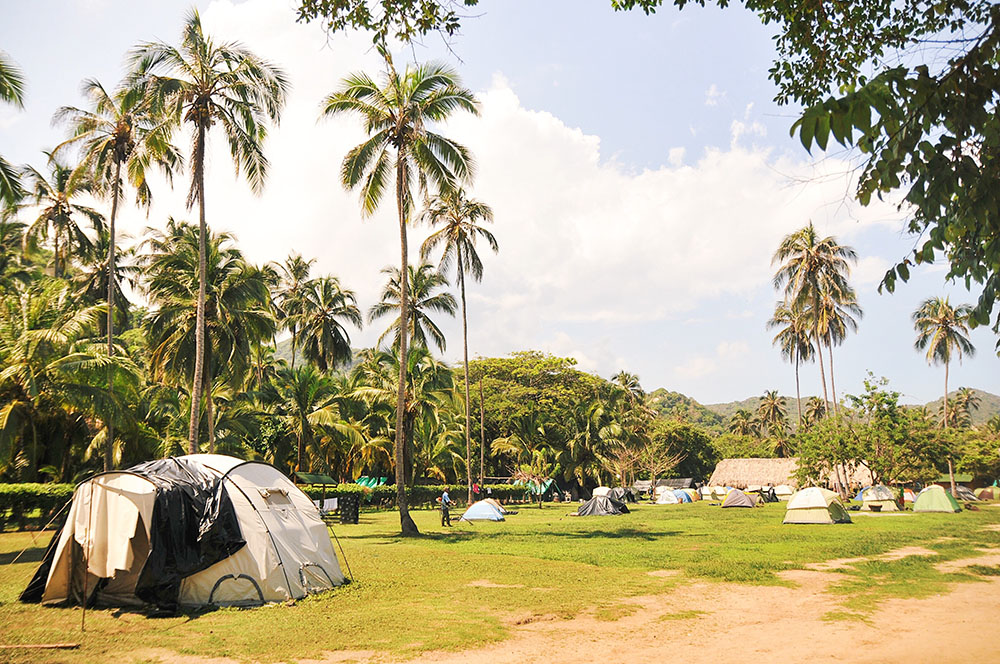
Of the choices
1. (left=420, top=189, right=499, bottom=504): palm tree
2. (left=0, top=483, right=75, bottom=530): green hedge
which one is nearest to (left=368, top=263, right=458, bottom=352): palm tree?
(left=420, top=189, right=499, bottom=504): palm tree

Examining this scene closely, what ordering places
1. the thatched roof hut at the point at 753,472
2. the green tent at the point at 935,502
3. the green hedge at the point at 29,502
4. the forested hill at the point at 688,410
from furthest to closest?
the forested hill at the point at 688,410, the thatched roof hut at the point at 753,472, the green tent at the point at 935,502, the green hedge at the point at 29,502

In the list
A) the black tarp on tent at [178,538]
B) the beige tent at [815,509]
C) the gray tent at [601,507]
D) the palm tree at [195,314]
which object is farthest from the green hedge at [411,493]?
the black tarp on tent at [178,538]

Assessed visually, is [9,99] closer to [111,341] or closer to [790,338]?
[111,341]

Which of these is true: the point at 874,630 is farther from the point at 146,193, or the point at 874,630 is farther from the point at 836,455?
the point at 836,455

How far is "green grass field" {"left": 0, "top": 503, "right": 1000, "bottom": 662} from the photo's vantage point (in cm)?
839

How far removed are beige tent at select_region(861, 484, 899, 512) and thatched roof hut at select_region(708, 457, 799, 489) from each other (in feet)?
76.3

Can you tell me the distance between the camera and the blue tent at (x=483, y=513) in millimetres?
29781

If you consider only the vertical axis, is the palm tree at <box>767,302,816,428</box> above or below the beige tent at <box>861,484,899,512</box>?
above

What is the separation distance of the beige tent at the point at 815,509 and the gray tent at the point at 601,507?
30.4 ft

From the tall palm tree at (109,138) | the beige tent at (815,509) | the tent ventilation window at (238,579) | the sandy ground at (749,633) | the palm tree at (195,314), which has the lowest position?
the beige tent at (815,509)

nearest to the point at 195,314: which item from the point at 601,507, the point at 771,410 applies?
the point at 601,507

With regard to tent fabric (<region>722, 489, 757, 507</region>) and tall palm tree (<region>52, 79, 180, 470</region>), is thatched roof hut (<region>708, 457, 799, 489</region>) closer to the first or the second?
tent fabric (<region>722, 489, 757, 507</region>)

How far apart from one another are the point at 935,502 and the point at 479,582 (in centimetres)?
3195

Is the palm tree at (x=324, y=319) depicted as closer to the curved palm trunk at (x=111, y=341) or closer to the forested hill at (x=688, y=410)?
the curved palm trunk at (x=111, y=341)
